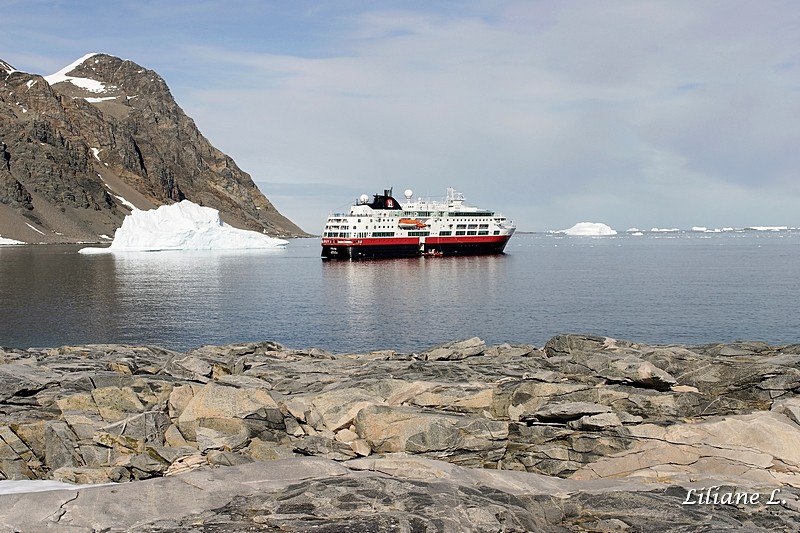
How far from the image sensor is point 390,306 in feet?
175

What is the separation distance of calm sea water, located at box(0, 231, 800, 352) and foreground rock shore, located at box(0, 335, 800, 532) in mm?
17877

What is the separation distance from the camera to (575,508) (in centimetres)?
972

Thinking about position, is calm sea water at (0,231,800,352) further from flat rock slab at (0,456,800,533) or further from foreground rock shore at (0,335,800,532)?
flat rock slab at (0,456,800,533)

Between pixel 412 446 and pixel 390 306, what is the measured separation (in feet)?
132

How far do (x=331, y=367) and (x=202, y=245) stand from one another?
12708cm

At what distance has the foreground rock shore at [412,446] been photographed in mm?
8797

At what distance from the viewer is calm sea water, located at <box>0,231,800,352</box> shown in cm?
3853

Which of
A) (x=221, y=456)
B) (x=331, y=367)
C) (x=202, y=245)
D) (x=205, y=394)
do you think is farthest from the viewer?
(x=202, y=245)

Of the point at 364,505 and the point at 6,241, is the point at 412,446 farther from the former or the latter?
the point at 6,241

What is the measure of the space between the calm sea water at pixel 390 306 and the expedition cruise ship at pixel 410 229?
19.9 metres

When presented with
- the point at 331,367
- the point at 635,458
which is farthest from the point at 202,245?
the point at 635,458

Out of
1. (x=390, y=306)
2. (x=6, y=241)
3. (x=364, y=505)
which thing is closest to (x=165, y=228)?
(x=6, y=241)

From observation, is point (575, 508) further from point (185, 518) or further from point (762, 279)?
point (762, 279)

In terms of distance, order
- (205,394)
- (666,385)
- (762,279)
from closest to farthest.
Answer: (205,394) → (666,385) → (762,279)
